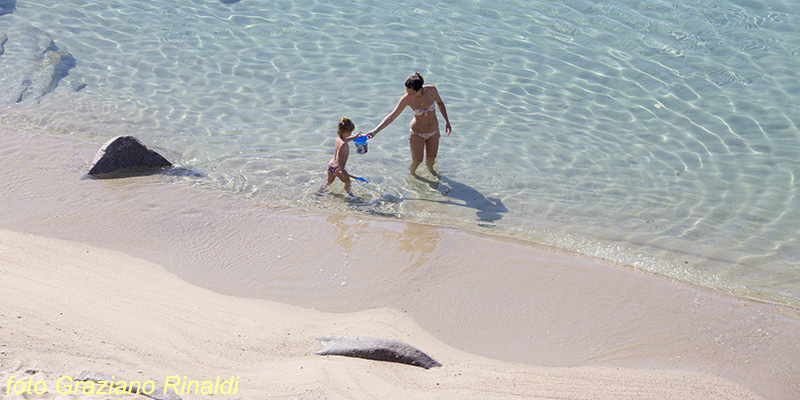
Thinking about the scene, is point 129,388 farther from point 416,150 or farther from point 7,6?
point 7,6

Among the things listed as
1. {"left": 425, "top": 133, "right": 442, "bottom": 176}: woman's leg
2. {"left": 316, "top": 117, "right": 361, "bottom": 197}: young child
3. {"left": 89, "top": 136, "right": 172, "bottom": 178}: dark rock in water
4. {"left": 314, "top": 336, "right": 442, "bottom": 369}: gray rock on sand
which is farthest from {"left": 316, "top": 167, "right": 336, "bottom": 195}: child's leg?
{"left": 314, "top": 336, "right": 442, "bottom": 369}: gray rock on sand

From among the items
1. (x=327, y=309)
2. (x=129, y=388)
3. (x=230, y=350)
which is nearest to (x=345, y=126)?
(x=327, y=309)

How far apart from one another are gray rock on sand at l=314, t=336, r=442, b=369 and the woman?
A: 340 cm

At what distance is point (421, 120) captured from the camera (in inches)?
289

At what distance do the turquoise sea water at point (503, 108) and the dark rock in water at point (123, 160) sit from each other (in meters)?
0.48

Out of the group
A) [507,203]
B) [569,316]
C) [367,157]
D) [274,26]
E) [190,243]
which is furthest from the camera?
[274,26]

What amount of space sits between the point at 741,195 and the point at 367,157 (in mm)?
4579

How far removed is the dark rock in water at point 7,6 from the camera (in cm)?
1219

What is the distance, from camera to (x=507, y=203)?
703 centimetres

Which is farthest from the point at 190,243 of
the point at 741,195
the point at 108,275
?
the point at 741,195

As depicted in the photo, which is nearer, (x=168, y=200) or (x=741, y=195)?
(x=168, y=200)

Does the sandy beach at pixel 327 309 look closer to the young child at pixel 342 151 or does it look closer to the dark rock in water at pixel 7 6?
the young child at pixel 342 151

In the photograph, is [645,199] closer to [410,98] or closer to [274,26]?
[410,98]

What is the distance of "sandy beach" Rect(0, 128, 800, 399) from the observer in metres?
3.73
